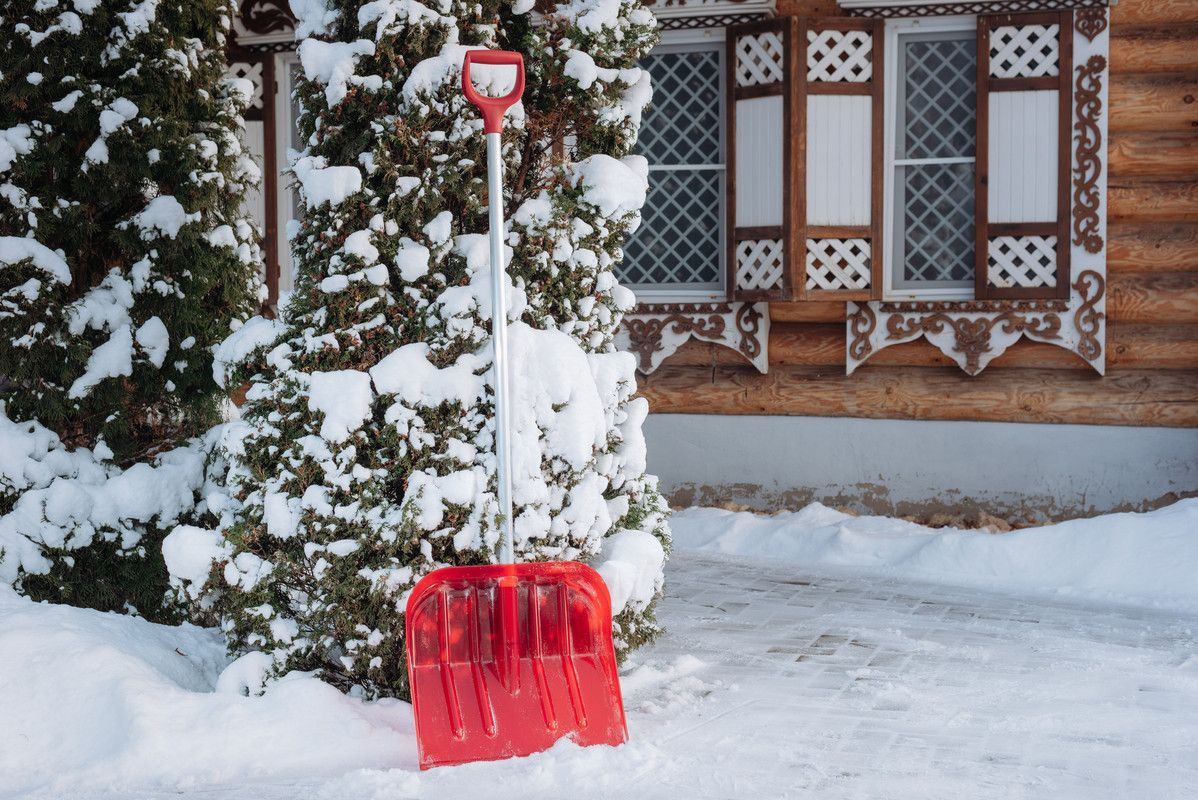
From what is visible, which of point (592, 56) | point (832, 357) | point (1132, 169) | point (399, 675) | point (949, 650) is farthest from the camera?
point (832, 357)

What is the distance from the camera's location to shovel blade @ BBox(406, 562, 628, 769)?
3150 millimetres

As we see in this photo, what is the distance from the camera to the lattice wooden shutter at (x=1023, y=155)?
651 cm

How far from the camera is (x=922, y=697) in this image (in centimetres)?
374

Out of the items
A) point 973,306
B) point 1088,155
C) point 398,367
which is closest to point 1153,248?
→ point 1088,155

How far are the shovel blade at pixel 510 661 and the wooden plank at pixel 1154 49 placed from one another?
16.0ft

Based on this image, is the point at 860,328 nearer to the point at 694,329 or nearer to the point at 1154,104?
the point at 694,329

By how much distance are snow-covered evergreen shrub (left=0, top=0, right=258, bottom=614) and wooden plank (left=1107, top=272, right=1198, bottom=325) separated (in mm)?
4705

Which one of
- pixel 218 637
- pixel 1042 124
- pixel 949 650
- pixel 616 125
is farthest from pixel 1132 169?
pixel 218 637

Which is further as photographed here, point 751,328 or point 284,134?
point 284,134

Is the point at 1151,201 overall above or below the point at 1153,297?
above

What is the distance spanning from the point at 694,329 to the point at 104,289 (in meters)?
3.64

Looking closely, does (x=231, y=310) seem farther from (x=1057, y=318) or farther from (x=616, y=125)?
(x=1057, y=318)

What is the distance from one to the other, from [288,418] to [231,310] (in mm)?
1264

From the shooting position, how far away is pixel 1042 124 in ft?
21.5
